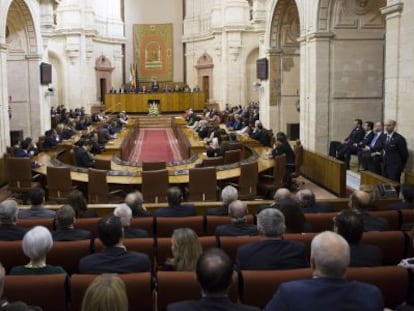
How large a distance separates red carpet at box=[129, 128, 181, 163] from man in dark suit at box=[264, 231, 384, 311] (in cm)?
1321

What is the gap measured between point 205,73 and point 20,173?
2232 centimetres

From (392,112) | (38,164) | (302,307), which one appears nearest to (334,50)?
(392,112)

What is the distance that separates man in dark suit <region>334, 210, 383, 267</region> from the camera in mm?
3779

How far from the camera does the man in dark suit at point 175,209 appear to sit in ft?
19.4

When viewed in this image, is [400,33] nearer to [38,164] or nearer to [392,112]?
[392,112]

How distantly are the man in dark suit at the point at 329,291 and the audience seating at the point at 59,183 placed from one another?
7237mm

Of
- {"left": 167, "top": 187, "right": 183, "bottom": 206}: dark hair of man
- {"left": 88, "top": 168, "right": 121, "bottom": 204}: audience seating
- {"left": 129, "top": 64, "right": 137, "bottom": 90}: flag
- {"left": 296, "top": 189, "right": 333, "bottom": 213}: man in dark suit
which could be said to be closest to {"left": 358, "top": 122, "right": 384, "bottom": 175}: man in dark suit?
{"left": 296, "top": 189, "right": 333, "bottom": 213}: man in dark suit

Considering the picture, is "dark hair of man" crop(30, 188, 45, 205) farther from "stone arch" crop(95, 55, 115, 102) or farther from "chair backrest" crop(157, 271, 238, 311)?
"stone arch" crop(95, 55, 115, 102)

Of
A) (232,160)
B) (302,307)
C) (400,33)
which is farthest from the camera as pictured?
(232,160)

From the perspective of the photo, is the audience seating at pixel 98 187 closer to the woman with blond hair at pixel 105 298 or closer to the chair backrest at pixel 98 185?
the chair backrest at pixel 98 185

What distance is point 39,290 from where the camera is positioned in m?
3.41

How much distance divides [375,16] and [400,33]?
414cm

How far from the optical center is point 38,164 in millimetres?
10977

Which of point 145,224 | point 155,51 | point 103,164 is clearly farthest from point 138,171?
point 155,51
